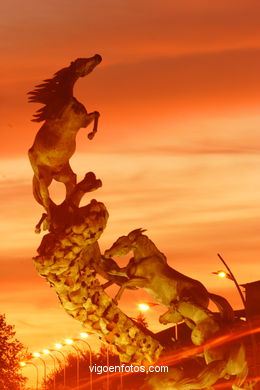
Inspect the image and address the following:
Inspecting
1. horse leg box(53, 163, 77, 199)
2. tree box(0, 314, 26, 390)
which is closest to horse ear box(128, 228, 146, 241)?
horse leg box(53, 163, 77, 199)

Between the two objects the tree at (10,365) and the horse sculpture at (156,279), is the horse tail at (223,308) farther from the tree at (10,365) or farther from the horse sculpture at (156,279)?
the tree at (10,365)

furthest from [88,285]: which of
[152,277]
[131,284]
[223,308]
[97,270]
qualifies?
[223,308]

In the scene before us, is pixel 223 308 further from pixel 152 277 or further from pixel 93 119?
pixel 93 119

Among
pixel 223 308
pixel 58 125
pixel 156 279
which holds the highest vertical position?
pixel 58 125

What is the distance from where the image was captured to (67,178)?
38.1 feet

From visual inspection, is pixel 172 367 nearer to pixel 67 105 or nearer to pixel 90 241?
pixel 90 241

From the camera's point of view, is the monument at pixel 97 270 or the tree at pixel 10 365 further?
the tree at pixel 10 365

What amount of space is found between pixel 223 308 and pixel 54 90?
116 inches

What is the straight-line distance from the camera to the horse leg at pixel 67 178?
11.5 m

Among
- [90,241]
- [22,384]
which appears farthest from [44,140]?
[22,384]

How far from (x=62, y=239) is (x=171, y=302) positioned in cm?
146

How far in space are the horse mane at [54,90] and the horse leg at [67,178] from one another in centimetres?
64

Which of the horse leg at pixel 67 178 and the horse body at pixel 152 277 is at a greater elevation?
the horse leg at pixel 67 178

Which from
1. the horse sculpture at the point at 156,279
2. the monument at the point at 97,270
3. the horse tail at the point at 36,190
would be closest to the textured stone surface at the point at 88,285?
the monument at the point at 97,270
